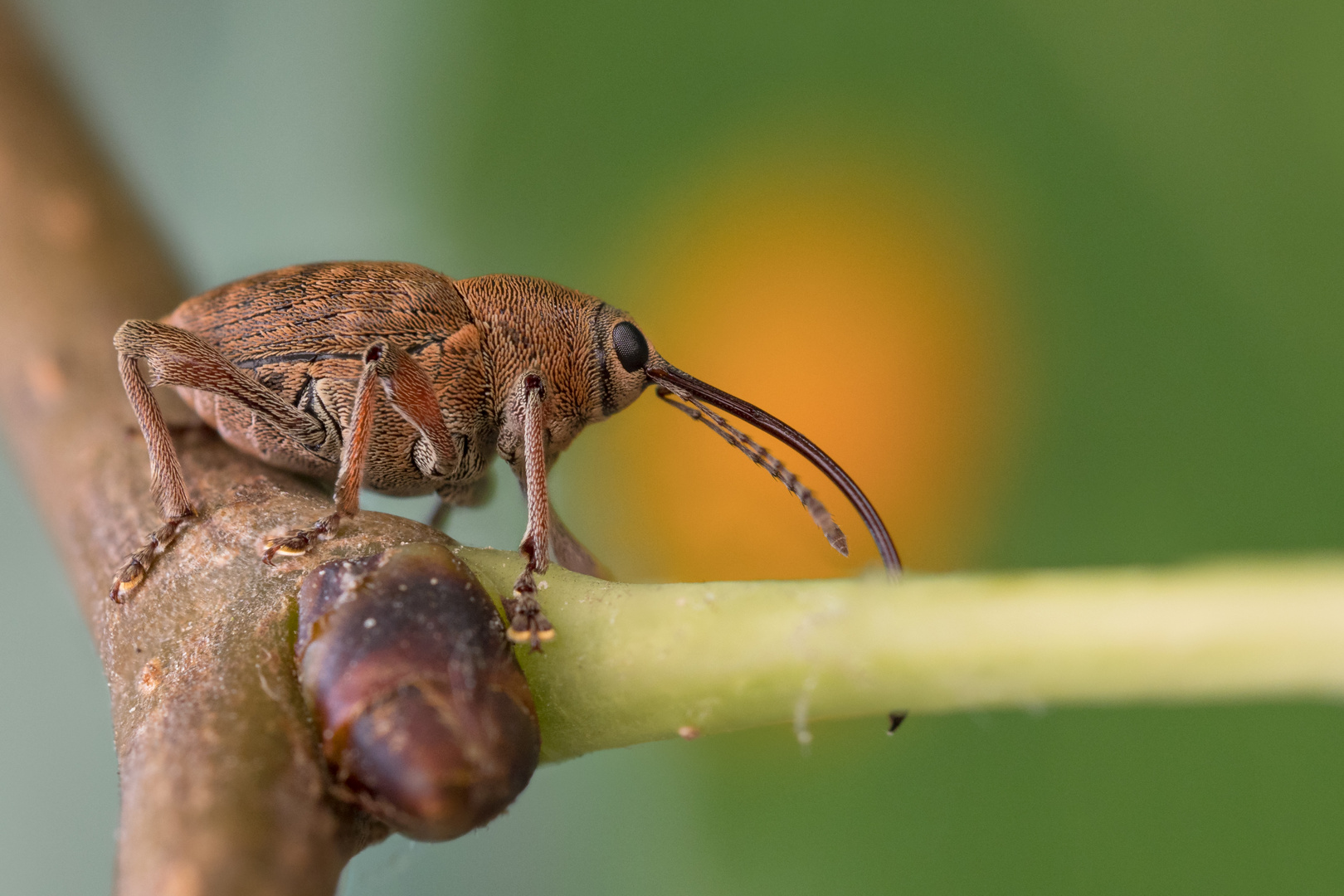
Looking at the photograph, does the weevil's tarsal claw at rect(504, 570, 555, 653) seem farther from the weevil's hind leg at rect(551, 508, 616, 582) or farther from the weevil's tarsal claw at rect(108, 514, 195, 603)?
the weevil's hind leg at rect(551, 508, 616, 582)

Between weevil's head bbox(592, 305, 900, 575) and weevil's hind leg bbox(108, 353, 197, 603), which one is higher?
weevil's head bbox(592, 305, 900, 575)

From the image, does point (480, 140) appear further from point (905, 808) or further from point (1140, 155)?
point (905, 808)

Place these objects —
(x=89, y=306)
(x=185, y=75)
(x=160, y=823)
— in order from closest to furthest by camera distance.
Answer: (x=160, y=823) < (x=89, y=306) < (x=185, y=75)

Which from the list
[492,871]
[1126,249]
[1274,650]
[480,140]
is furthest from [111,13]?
[1274,650]

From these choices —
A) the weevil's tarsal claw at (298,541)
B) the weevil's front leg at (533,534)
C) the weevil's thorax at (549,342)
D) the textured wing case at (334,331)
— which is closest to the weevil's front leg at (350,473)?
the weevil's tarsal claw at (298,541)

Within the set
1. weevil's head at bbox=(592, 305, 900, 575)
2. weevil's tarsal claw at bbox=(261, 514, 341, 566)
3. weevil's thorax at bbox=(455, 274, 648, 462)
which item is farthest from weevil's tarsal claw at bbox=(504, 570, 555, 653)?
weevil's thorax at bbox=(455, 274, 648, 462)

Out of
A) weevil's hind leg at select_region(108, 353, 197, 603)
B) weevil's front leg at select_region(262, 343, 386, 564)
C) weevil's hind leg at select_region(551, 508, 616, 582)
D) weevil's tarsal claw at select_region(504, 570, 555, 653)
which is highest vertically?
weevil's tarsal claw at select_region(504, 570, 555, 653)

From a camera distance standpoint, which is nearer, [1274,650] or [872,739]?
[1274,650]
